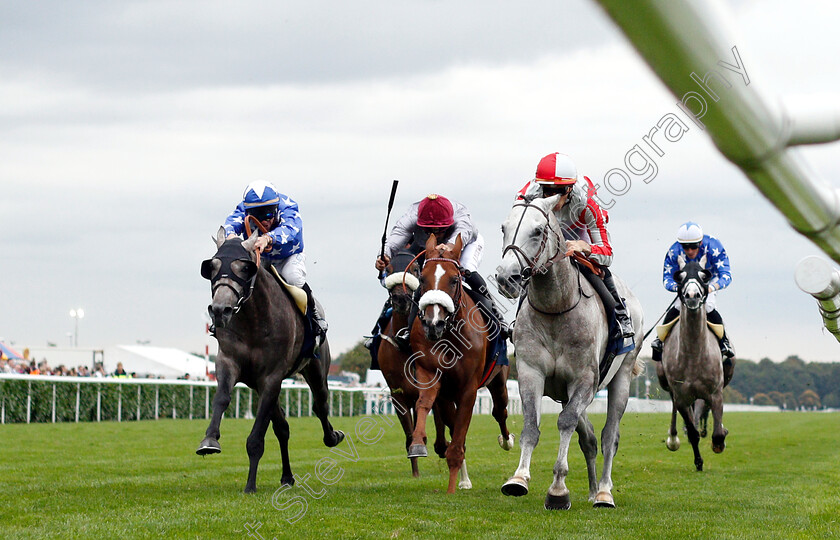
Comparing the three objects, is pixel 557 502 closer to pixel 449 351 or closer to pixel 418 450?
pixel 418 450

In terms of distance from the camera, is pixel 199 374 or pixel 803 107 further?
pixel 199 374

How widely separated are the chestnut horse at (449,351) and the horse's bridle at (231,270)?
4.46ft

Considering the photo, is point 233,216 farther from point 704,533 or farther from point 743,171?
point 743,171

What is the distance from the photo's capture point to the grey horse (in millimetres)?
10516

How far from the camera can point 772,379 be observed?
37.2 metres

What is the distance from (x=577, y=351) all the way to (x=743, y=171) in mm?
5770

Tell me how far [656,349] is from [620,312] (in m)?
5.36

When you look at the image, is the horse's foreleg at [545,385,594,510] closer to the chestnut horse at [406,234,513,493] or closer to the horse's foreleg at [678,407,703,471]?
the chestnut horse at [406,234,513,493]

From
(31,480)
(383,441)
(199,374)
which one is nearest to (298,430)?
(383,441)

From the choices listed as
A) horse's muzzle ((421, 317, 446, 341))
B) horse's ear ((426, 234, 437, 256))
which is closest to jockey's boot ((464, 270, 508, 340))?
horse's ear ((426, 234, 437, 256))

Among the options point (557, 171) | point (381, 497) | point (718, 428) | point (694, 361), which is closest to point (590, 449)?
point (381, 497)

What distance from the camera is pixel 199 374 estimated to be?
175 feet

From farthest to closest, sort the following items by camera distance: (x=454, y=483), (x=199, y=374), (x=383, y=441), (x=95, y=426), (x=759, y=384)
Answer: (x=199, y=374) < (x=759, y=384) < (x=95, y=426) < (x=383, y=441) < (x=454, y=483)

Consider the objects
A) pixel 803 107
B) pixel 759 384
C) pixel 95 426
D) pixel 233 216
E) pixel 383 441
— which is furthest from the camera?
pixel 759 384
